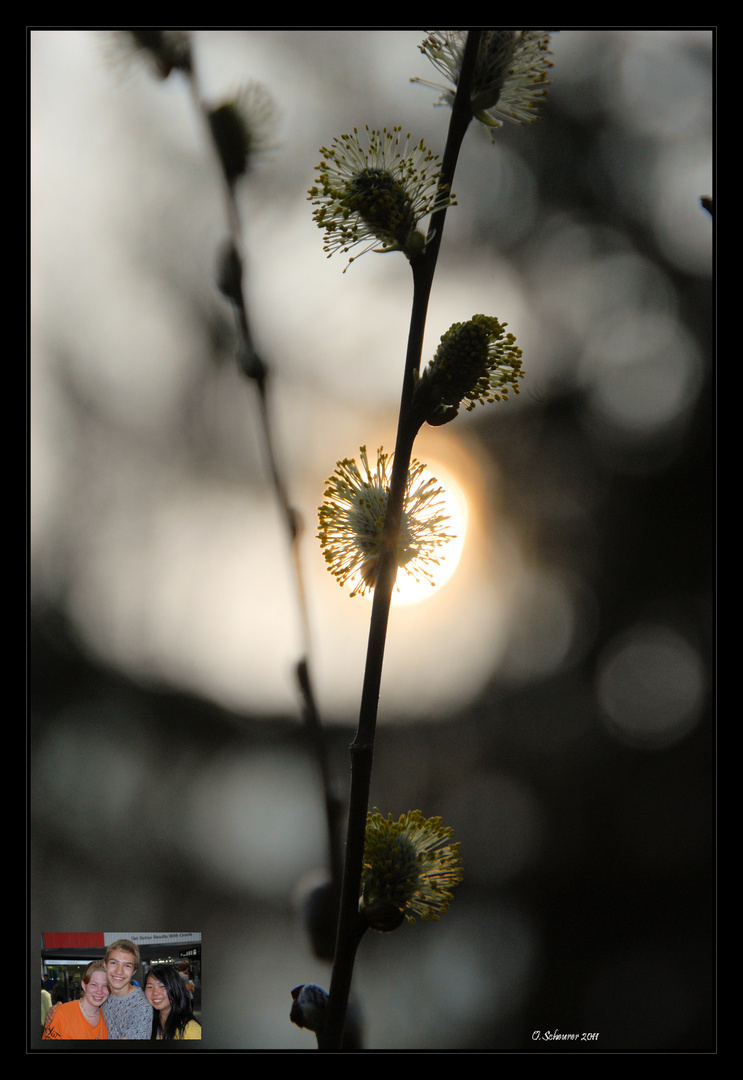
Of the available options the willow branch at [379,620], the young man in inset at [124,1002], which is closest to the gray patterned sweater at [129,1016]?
the young man in inset at [124,1002]

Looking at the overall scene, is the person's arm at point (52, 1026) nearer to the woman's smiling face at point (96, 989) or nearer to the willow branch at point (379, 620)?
the woman's smiling face at point (96, 989)

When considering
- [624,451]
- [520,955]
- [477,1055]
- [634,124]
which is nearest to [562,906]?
[520,955]

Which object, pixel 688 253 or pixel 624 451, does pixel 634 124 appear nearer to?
pixel 688 253

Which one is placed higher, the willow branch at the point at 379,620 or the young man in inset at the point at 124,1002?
the willow branch at the point at 379,620

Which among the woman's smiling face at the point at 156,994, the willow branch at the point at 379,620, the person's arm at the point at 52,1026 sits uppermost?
the willow branch at the point at 379,620

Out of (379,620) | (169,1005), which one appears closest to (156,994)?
(169,1005)

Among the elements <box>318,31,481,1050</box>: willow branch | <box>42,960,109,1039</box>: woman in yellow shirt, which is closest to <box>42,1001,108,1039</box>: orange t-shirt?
<box>42,960,109,1039</box>: woman in yellow shirt

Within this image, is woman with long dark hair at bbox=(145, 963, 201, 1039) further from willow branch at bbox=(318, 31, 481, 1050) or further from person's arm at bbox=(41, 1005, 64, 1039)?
willow branch at bbox=(318, 31, 481, 1050)

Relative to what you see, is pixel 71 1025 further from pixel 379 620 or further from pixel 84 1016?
pixel 379 620
